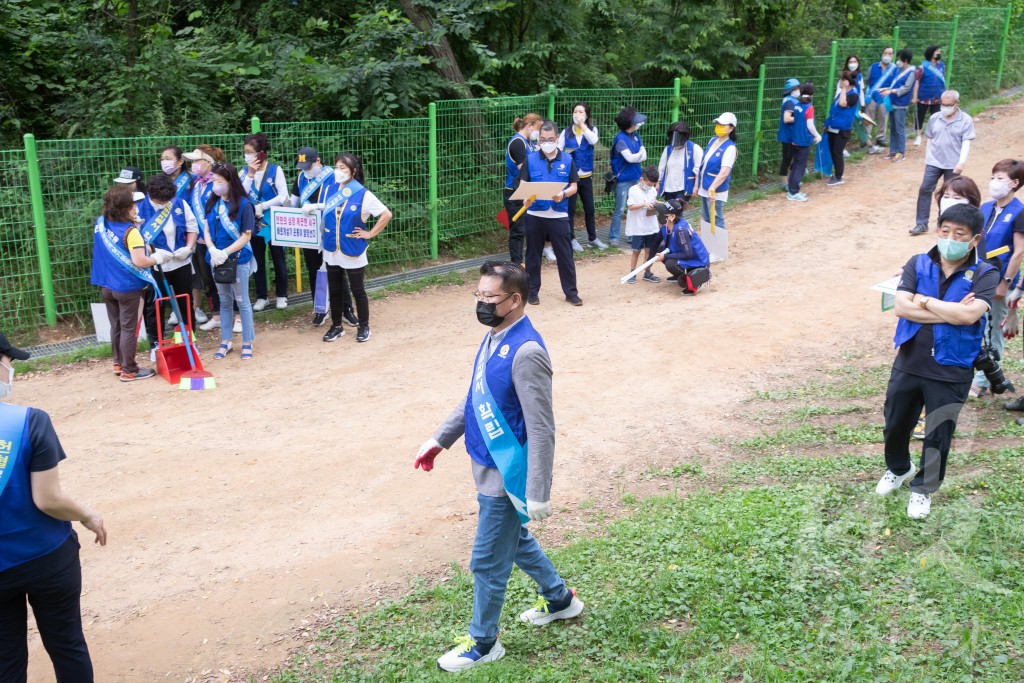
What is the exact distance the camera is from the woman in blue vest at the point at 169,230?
8680 mm

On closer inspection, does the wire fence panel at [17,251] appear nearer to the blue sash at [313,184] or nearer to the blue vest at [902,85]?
the blue sash at [313,184]

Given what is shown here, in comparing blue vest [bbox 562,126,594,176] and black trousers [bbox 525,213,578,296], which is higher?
blue vest [bbox 562,126,594,176]

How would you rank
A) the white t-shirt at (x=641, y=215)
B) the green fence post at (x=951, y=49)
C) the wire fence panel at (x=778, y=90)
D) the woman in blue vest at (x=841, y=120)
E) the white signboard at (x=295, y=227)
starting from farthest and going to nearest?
1. the green fence post at (x=951, y=49)
2. the wire fence panel at (x=778, y=90)
3. the woman in blue vest at (x=841, y=120)
4. the white t-shirt at (x=641, y=215)
5. the white signboard at (x=295, y=227)

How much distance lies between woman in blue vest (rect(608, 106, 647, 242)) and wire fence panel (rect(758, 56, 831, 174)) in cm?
456

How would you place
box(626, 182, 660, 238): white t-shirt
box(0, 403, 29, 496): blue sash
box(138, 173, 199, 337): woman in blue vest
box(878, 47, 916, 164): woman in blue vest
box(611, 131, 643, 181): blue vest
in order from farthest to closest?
box(878, 47, 916, 164): woman in blue vest
box(611, 131, 643, 181): blue vest
box(626, 182, 660, 238): white t-shirt
box(138, 173, 199, 337): woman in blue vest
box(0, 403, 29, 496): blue sash

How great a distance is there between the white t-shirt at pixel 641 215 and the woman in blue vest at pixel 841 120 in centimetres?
586

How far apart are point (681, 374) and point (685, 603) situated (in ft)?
13.0

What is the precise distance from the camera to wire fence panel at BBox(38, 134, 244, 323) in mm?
9539

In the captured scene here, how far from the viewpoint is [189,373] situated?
874 centimetres

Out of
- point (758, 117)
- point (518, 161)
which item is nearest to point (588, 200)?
point (518, 161)

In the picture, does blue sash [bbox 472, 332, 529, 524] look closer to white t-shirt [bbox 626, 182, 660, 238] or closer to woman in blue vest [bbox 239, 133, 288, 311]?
woman in blue vest [bbox 239, 133, 288, 311]

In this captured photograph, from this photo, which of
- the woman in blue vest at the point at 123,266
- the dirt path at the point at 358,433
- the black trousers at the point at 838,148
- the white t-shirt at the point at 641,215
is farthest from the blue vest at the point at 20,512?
the black trousers at the point at 838,148

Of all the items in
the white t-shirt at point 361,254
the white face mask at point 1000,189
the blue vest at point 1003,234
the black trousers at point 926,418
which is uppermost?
the white face mask at point 1000,189

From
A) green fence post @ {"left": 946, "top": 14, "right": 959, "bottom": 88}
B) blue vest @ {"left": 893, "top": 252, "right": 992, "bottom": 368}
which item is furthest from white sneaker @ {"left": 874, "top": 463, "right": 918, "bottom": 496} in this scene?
green fence post @ {"left": 946, "top": 14, "right": 959, "bottom": 88}
